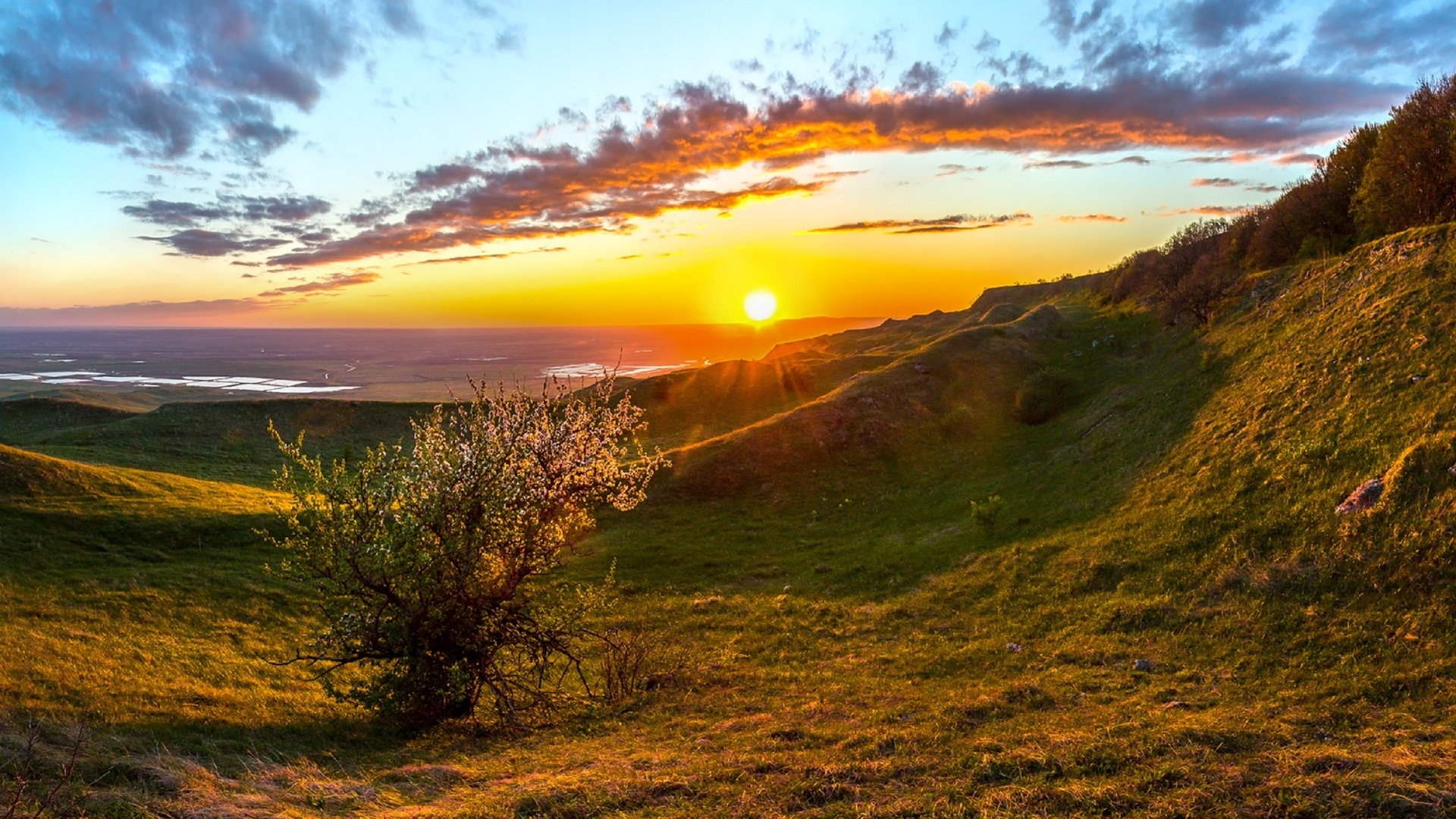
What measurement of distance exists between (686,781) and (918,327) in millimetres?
101756

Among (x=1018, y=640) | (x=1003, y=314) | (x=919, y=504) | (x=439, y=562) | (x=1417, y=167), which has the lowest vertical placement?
(x=1018, y=640)

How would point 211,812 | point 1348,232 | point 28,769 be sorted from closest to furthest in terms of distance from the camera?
point 211,812 < point 28,769 < point 1348,232

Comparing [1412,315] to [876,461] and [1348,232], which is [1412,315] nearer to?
[876,461]

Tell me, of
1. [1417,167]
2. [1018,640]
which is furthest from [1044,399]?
[1018,640]

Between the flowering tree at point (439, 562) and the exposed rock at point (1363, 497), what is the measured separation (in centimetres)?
2165

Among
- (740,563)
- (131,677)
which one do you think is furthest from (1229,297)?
(131,677)

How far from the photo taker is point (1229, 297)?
43156 mm

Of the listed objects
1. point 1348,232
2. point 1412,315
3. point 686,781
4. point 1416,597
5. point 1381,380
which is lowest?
point 686,781

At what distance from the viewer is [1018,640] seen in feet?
62.2

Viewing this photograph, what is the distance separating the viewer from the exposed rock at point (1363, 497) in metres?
17.0

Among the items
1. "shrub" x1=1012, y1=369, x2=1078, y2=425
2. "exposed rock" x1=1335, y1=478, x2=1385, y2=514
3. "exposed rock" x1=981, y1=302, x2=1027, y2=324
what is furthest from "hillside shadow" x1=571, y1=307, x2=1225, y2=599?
"exposed rock" x1=981, y1=302, x2=1027, y2=324

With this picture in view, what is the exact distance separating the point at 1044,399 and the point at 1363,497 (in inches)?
Result: 1035

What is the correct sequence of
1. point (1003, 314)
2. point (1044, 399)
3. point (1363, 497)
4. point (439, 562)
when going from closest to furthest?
point (439, 562)
point (1363, 497)
point (1044, 399)
point (1003, 314)

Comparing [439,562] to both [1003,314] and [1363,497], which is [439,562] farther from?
[1003,314]
